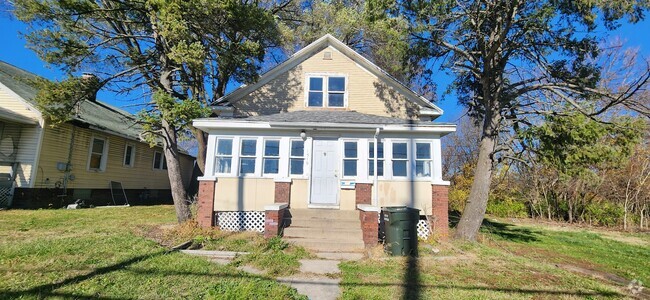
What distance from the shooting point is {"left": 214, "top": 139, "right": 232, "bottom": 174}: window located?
32.9 feet

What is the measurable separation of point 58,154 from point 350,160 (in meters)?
11.7

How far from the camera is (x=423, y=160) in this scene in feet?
32.9

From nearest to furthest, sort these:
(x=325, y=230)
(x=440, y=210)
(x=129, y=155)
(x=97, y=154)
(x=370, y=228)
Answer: (x=370, y=228), (x=325, y=230), (x=440, y=210), (x=97, y=154), (x=129, y=155)

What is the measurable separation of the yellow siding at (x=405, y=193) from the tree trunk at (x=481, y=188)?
1265 millimetres

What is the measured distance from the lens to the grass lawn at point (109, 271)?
4230mm

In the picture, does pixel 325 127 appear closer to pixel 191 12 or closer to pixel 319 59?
pixel 319 59

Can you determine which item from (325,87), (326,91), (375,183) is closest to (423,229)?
(375,183)

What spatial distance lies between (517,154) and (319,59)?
7.53 metres

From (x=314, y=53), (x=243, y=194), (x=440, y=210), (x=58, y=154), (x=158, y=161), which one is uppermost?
(x=314, y=53)

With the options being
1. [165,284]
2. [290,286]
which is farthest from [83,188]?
[290,286]

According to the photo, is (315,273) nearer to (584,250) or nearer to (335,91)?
(335,91)

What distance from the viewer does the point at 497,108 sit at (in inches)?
395

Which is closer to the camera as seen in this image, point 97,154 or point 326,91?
point 326,91

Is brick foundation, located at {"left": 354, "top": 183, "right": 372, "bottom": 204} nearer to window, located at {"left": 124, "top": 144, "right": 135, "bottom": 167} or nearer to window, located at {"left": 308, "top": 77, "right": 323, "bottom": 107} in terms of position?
window, located at {"left": 308, "top": 77, "right": 323, "bottom": 107}
